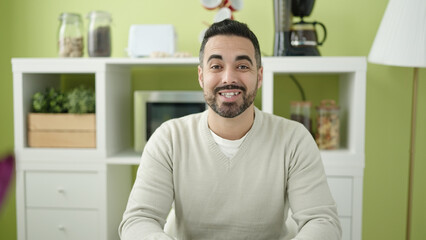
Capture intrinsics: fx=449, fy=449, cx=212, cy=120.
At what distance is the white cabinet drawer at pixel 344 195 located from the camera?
2018 mm

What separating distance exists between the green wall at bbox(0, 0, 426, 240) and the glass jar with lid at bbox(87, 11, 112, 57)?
30 centimetres

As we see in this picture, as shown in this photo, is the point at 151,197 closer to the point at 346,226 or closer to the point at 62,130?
the point at 62,130

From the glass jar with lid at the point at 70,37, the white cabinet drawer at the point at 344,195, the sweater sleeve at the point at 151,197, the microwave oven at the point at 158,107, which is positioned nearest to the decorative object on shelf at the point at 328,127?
the white cabinet drawer at the point at 344,195

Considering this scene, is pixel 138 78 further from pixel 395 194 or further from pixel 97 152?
pixel 395 194

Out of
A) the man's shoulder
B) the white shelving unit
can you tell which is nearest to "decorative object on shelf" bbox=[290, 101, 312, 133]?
the white shelving unit

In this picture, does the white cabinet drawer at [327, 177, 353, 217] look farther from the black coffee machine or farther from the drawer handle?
the drawer handle

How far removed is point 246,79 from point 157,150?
0.36 metres

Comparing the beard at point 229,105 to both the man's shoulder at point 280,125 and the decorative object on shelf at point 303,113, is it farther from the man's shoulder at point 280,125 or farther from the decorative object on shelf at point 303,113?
the decorative object on shelf at point 303,113

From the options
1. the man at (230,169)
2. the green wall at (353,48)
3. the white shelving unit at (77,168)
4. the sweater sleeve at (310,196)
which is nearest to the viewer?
the sweater sleeve at (310,196)

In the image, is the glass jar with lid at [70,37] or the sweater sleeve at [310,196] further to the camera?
the glass jar with lid at [70,37]

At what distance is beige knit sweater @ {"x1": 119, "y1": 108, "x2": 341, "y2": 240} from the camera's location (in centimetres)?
→ 134

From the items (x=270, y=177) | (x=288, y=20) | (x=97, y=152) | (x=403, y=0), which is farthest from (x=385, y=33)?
(x=97, y=152)

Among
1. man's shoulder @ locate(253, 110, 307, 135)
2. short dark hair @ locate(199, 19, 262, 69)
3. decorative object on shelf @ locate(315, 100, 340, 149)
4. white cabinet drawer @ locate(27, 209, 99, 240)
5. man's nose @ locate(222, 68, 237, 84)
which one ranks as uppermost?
short dark hair @ locate(199, 19, 262, 69)

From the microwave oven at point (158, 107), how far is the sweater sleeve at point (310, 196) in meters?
0.84
